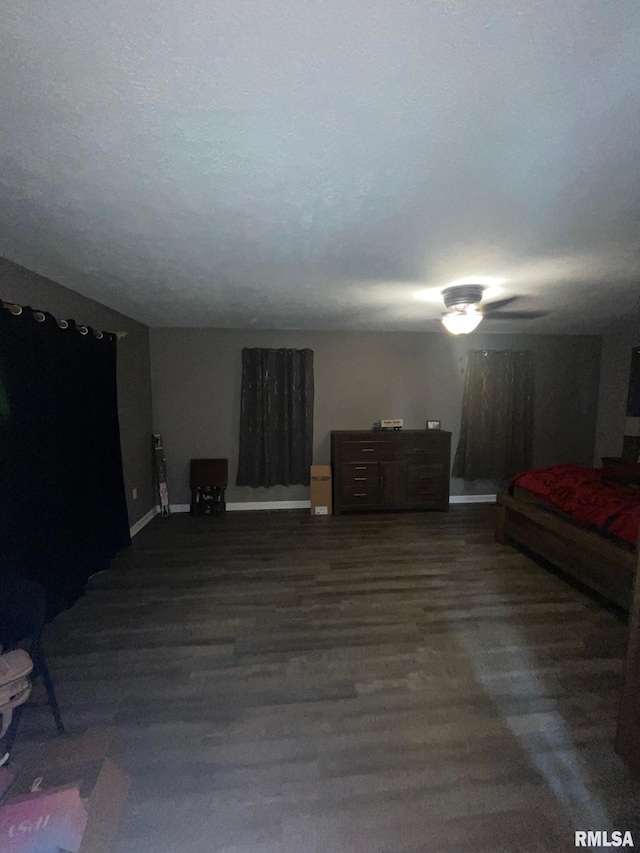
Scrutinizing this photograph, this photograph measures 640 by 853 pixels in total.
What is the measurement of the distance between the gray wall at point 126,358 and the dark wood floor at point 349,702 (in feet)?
3.44

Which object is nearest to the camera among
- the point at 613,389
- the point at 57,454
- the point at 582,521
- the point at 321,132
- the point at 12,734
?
the point at 321,132

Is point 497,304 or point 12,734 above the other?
point 497,304

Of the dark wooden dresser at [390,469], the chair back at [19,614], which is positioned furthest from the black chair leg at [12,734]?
the dark wooden dresser at [390,469]

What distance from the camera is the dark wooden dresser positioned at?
4.51 meters

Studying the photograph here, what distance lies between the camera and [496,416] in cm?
486

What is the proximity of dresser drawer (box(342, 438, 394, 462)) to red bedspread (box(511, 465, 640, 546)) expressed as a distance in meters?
1.41

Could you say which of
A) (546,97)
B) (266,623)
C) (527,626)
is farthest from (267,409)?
(546,97)

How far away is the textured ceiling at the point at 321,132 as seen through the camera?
2.41 ft

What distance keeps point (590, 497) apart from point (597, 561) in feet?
1.66

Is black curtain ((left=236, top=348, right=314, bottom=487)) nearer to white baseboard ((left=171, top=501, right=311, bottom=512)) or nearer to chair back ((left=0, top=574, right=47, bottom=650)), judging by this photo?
white baseboard ((left=171, top=501, right=311, bottom=512))

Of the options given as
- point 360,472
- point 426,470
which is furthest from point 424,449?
point 360,472

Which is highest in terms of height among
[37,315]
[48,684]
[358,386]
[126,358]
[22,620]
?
[37,315]

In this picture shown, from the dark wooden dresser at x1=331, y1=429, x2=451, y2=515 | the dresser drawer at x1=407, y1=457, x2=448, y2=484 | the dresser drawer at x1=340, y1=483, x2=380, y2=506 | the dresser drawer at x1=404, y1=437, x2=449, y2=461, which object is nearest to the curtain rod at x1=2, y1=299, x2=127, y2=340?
the dark wooden dresser at x1=331, y1=429, x2=451, y2=515

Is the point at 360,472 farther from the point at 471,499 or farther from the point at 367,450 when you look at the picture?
the point at 471,499
